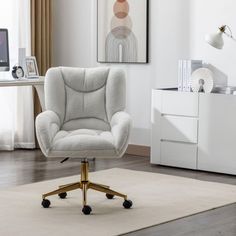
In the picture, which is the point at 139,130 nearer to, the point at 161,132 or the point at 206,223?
the point at 161,132

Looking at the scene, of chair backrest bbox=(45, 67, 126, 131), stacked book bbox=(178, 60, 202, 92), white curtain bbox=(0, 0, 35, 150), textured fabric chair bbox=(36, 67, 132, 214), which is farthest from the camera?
white curtain bbox=(0, 0, 35, 150)

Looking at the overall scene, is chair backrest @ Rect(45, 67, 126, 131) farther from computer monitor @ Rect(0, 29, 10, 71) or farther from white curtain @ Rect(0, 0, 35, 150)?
white curtain @ Rect(0, 0, 35, 150)

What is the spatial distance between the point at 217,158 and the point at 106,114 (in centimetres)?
132

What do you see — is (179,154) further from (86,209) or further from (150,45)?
(86,209)

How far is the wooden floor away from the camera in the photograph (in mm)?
3973

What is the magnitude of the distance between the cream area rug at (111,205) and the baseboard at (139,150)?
1090mm

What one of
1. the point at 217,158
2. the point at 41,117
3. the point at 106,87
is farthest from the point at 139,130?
the point at 41,117

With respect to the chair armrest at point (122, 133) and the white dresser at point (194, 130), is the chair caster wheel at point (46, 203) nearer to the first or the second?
the chair armrest at point (122, 133)

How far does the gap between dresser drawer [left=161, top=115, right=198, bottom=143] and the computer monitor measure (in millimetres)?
1564

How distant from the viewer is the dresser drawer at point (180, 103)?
235 inches

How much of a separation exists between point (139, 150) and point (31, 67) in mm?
1357

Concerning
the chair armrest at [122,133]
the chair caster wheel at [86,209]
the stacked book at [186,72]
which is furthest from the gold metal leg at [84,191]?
the stacked book at [186,72]

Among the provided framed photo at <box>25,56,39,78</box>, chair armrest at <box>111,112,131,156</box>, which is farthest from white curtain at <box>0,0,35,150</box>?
chair armrest at <box>111,112,131,156</box>

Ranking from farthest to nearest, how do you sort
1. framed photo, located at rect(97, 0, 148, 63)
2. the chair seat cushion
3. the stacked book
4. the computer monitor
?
framed photo, located at rect(97, 0, 148, 63), the computer monitor, the stacked book, the chair seat cushion
